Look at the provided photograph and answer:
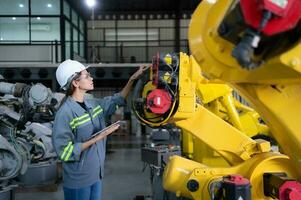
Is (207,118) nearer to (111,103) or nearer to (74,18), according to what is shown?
(111,103)

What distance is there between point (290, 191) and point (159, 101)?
1.00m

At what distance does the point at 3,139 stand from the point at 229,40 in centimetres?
506

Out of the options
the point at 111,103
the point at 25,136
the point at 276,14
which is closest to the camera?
the point at 276,14

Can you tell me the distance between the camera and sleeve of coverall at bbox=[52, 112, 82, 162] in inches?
117

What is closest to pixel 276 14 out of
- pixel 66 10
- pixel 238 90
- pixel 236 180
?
pixel 238 90

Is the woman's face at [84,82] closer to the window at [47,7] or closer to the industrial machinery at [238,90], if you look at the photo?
the industrial machinery at [238,90]

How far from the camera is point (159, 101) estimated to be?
2.57m

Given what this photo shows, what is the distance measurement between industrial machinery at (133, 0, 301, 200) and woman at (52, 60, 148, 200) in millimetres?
475

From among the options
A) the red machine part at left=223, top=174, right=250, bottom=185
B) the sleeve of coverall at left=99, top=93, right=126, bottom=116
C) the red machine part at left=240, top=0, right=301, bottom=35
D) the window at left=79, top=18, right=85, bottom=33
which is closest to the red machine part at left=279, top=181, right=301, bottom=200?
the red machine part at left=223, top=174, right=250, bottom=185

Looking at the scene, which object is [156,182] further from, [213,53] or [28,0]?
[28,0]

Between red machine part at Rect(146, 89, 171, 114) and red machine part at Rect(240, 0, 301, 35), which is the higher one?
red machine part at Rect(240, 0, 301, 35)

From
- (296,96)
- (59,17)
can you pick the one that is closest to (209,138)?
(296,96)

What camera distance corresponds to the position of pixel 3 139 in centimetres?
570

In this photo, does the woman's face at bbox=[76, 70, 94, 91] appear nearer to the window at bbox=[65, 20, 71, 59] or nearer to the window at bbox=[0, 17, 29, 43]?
the window at bbox=[65, 20, 71, 59]
